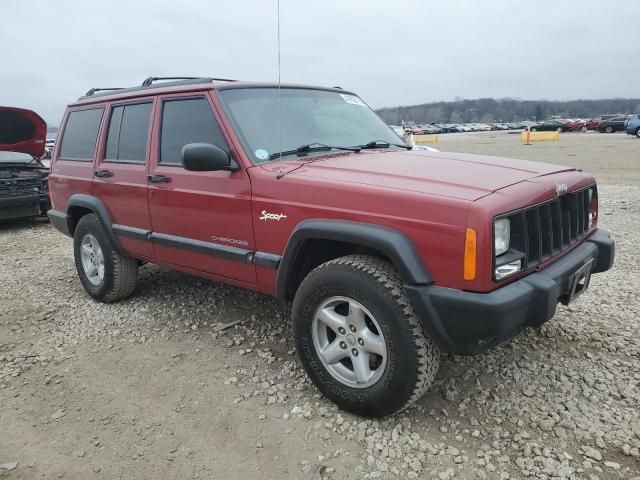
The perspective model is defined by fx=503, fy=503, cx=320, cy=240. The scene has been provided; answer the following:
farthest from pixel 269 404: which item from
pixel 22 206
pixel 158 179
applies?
pixel 22 206

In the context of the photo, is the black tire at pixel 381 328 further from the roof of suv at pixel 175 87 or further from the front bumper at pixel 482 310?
the roof of suv at pixel 175 87

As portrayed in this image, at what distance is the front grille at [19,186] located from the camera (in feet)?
27.8

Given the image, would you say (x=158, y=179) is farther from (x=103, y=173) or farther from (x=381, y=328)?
(x=381, y=328)

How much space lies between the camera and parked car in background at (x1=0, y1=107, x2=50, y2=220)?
8531mm

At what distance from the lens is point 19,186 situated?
8.67m

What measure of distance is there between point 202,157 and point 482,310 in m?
1.84

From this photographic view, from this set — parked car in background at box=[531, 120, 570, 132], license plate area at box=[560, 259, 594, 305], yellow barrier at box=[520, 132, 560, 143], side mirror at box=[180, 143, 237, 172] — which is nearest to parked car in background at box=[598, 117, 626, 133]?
yellow barrier at box=[520, 132, 560, 143]

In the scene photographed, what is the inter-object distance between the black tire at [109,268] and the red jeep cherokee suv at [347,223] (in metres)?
0.18

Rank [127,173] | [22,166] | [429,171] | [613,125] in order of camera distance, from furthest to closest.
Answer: [613,125] → [22,166] → [127,173] → [429,171]

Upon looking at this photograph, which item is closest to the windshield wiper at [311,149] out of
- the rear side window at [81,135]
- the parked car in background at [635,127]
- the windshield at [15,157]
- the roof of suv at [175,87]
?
the roof of suv at [175,87]

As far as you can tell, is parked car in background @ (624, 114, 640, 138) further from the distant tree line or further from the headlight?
the distant tree line

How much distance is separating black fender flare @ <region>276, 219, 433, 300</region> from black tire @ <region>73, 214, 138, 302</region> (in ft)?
7.24

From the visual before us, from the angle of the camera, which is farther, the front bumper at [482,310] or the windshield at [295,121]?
the windshield at [295,121]

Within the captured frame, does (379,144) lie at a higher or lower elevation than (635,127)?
lower
